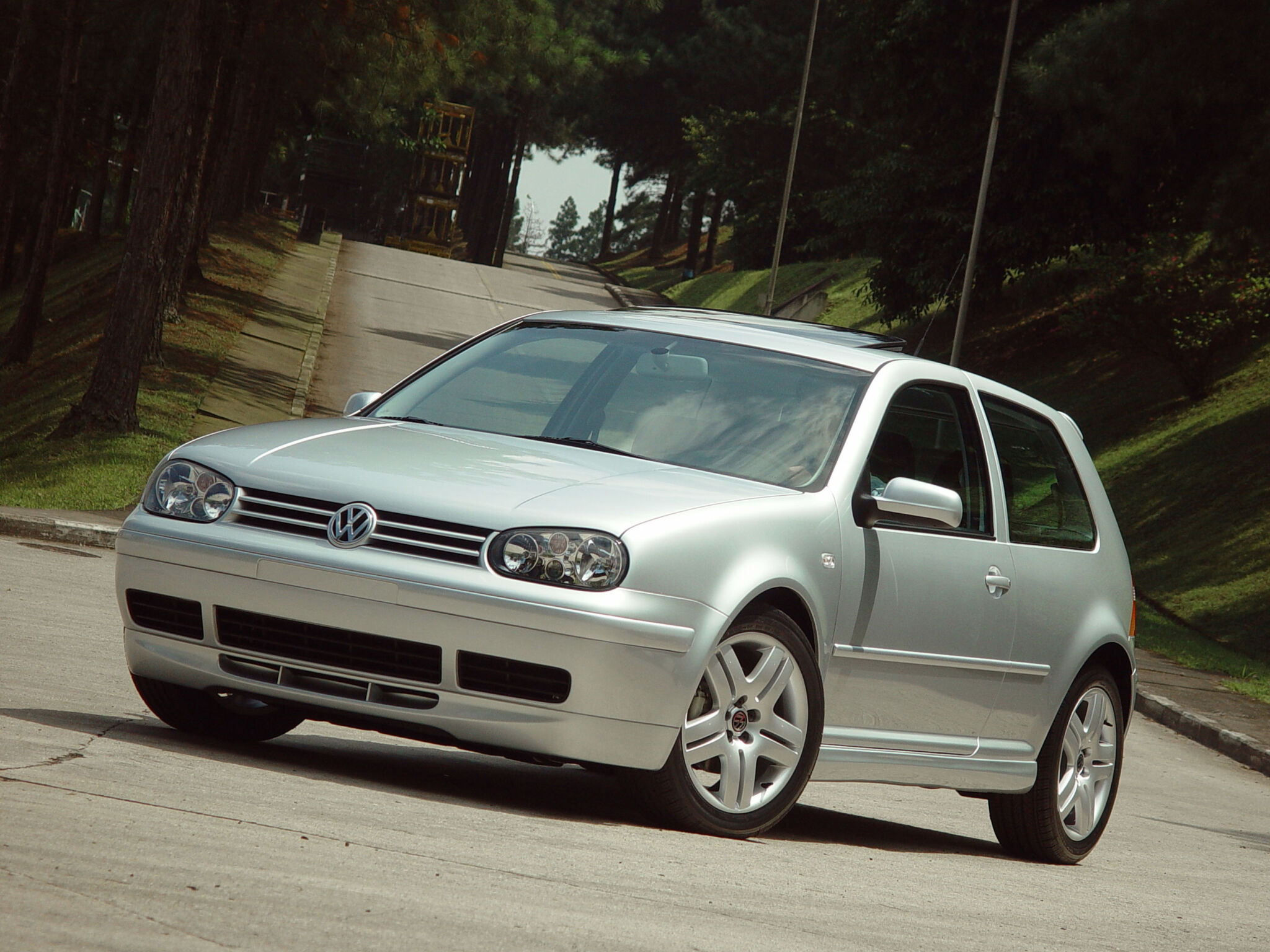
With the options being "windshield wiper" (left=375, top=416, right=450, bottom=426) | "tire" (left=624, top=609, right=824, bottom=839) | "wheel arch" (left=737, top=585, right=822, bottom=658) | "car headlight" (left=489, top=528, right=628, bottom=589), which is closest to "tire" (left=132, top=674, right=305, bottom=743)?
"windshield wiper" (left=375, top=416, right=450, bottom=426)

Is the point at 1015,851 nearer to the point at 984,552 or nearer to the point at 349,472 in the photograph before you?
the point at 984,552

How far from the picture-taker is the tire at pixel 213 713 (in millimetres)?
5930

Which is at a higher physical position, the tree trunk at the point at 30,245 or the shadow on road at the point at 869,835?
the tree trunk at the point at 30,245

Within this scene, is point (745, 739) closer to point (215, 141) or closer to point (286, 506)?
point (286, 506)

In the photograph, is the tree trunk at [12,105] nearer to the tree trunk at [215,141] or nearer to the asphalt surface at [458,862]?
the tree trunk at [215,141]

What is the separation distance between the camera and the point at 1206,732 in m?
13.1

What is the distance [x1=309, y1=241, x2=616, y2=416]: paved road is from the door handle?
1544 cm

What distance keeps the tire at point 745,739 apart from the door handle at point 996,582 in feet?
3.61

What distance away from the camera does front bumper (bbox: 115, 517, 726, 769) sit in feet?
16.3

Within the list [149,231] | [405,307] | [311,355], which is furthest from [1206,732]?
[405,307]

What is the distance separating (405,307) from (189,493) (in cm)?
3589

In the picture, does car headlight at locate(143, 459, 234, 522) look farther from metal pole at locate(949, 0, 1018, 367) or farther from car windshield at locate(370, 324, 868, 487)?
metal pole at locate(949, 0, 1018, 367)

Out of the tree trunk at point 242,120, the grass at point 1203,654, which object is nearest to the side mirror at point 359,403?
the grass at point 1203,654

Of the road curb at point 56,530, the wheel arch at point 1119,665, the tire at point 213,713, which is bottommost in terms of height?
the road curb at point 56,530
